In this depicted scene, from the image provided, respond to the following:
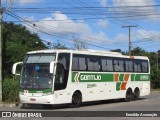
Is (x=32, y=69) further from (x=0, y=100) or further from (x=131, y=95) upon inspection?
(x=131, y=95)

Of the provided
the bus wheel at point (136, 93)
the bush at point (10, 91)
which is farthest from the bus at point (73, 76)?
the bush at point (10, 91)

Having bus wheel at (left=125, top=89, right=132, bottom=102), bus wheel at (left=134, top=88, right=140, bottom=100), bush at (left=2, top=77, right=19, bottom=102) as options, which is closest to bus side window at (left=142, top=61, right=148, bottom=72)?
bus wheel at (left=134, top=88, right=140, bottom=100)

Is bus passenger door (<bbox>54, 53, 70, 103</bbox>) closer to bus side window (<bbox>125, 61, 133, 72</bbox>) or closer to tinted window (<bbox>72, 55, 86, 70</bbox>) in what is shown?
tinted window (<bbox>72, 55, 86, 70</bbox>)

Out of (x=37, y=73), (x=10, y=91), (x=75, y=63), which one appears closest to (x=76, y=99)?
(x=75, y=63)

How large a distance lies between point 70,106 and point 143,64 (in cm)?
1052

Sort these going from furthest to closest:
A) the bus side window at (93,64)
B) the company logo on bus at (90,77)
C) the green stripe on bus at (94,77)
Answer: the bus side window at (93,64), the company logo on bus at (90,77), the green stripe on bus at (94,77)

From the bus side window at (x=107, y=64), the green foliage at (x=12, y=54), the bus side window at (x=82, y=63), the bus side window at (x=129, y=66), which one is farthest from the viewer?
the bus side window at (x=129, y=66)

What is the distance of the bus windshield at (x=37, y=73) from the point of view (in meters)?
22.2

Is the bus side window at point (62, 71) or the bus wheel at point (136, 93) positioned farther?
the bus wheel at point (136, 93)

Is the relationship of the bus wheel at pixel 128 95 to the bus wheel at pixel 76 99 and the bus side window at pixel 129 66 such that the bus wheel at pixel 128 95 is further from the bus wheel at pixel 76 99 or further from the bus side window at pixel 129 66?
the bus wheel at pixel 76 99

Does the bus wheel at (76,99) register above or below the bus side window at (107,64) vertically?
below

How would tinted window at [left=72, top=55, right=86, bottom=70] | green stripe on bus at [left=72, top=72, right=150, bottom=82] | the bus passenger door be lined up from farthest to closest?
1. green stripe on bus at [left=72, top=72, right=150, bottom=82]
2. tinted window at [left=72, top=55, right=86, bottom=70]
3. the bus passenger door

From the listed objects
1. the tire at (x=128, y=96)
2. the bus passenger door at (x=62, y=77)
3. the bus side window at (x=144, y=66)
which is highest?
the bus side window at (x=144, y=66)

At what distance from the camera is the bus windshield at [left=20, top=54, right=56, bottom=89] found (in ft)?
72.9
